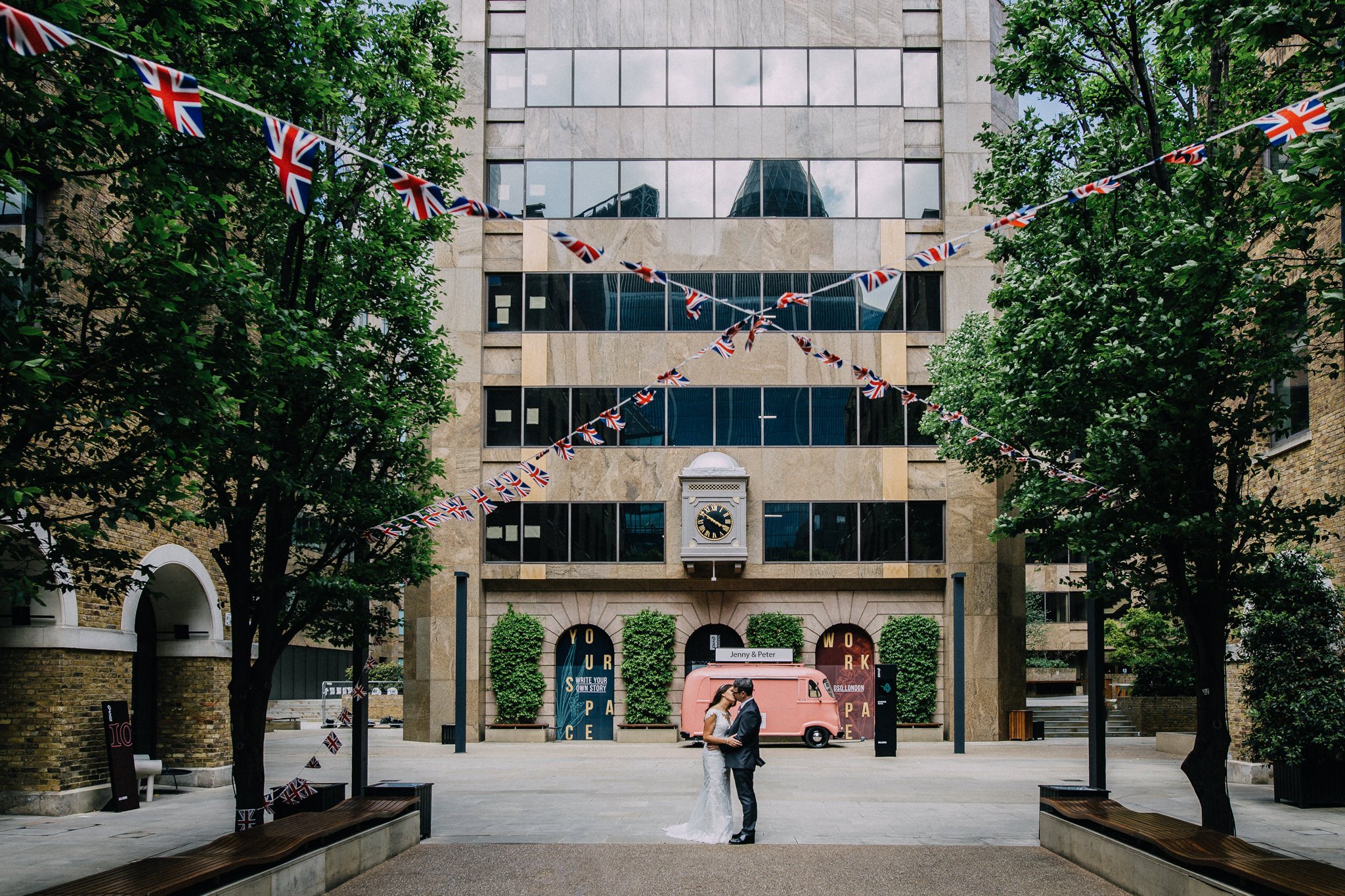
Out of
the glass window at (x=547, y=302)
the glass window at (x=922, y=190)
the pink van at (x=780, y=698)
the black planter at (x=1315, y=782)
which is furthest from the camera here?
the glass window at (x=922, y=190)

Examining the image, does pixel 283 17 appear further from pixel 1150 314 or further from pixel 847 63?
pixel 847 63

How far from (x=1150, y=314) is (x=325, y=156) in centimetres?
1016

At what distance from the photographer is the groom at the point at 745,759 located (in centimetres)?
1491

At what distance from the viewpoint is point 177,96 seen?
28.4 ft

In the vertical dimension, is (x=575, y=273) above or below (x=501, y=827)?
above

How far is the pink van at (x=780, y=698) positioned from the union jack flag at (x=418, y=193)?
79.5ft

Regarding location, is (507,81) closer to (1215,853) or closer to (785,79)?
(785,79)

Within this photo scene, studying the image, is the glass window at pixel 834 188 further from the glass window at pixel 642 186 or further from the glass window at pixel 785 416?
the glass window at pixel 785 416

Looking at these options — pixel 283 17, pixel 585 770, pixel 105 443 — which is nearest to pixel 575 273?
pixel 585 770

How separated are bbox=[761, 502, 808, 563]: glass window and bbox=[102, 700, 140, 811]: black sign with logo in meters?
19.7

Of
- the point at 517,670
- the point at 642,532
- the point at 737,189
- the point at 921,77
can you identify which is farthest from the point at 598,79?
the point at 517,670

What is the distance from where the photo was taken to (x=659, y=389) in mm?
36500

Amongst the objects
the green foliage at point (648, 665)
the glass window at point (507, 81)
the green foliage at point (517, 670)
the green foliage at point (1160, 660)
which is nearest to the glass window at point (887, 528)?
the green foliage at point (648, 665)

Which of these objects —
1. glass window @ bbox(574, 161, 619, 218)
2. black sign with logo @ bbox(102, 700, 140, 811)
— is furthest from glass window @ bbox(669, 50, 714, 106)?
black sign with logo @ bbox(102, 700, 140, 811)
